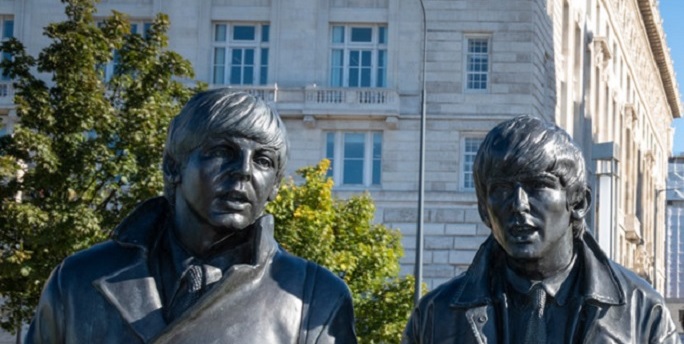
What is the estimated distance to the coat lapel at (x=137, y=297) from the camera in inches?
225

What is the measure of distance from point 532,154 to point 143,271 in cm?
136

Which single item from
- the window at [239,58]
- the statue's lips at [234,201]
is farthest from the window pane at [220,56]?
the statue's lips at [234,201]

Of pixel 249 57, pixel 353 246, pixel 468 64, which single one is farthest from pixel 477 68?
pixel 353 246

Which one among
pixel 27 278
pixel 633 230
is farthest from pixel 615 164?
pixel 633 230

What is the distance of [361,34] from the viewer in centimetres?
4838

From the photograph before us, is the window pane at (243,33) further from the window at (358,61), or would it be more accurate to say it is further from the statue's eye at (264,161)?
the statue's eye at (264,161)

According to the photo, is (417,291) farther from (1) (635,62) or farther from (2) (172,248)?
(1) (635,62)

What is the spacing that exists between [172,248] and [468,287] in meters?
1.15

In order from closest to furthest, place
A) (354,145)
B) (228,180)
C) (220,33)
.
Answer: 1. (228,180)
2. (354,145)
3. (220,33)

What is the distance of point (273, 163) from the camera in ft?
19.0

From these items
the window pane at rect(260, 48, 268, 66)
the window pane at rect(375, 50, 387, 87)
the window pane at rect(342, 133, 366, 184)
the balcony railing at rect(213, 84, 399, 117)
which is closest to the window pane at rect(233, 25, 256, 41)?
the window pane at rect(260, 48, 268, 66)

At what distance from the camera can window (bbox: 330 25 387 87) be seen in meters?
47.9

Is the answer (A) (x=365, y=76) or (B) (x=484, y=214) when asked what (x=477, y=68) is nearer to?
(A) (x=365, y=76)

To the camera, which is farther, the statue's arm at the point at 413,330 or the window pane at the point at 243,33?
the window pane at the point at 243,33
